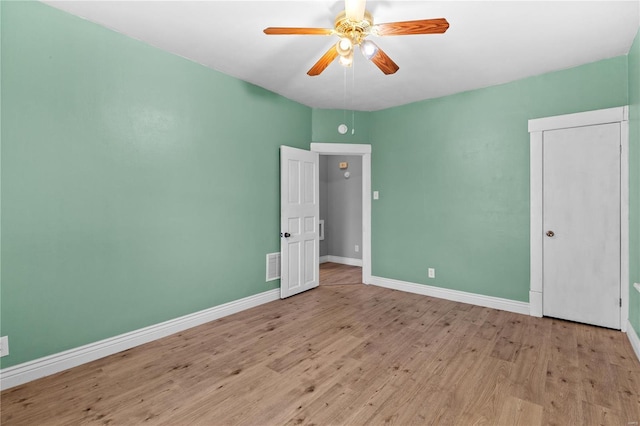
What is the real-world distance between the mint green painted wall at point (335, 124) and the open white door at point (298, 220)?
13.2 inches

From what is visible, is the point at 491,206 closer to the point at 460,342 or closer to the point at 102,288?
the point at 460,342

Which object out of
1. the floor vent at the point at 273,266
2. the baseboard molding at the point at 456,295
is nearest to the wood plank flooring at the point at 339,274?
the baseboard molding at the point at 456,295

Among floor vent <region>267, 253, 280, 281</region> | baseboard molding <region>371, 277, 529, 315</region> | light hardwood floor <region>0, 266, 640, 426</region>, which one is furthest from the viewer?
→ floor vent <region>267, 253, 280, 281</region>

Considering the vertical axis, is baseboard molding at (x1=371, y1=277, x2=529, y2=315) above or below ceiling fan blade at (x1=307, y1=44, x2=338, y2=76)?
below

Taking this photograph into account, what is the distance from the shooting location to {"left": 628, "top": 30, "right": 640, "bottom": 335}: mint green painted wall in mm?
2633

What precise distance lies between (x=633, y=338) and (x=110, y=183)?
15.4ft

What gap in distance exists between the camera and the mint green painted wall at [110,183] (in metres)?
2.18

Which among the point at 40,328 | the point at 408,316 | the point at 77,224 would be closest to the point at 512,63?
the point at 408,316

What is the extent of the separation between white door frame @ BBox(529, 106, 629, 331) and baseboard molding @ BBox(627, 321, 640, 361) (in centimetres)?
13

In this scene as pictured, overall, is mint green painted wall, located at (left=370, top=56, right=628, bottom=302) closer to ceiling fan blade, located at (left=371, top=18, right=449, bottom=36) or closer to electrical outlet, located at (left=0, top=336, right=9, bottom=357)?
ceiling fan blade, located at (left=371, top=18, right=449, bottom=36)

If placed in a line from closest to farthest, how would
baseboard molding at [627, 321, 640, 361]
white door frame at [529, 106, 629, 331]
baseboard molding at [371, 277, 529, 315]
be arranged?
baseboard molding at [627, 321, 640, 361] → white door frame at [529, 106, 629, 331] → baseboard molding at [371, 277, 529, 315]

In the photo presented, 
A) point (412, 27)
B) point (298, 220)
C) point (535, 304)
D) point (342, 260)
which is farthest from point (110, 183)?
point (342, 260)

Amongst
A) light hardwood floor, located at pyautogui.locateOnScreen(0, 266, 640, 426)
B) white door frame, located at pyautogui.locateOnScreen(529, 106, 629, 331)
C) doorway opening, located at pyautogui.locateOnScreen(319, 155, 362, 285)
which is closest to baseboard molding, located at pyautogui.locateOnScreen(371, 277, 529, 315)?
white door frame, located at pyautogui.locateOnScreen(529, 106, 629, 331)

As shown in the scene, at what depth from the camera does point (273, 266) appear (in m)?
4.06
